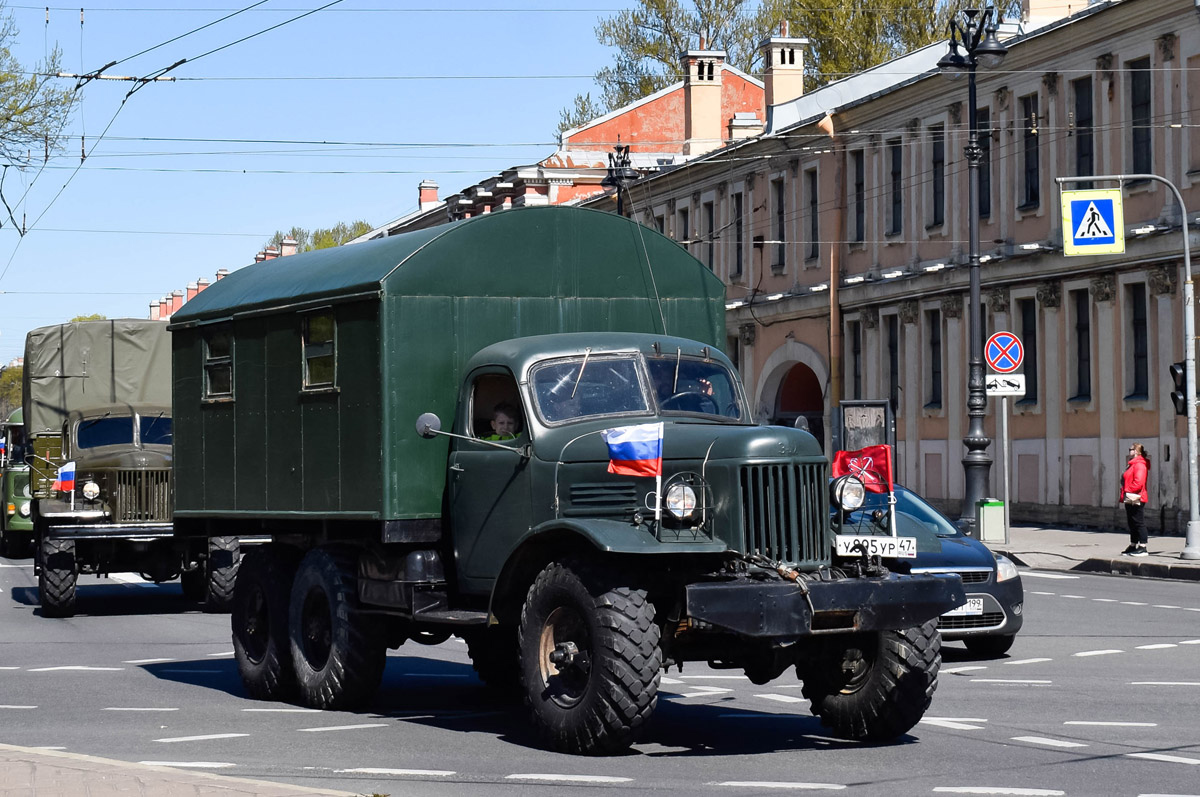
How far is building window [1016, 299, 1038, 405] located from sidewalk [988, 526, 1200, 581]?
3.76 m

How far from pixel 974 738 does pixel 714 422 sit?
2431 mm

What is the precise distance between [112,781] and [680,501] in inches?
132

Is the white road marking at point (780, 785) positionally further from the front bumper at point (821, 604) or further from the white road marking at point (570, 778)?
the front bumper at point (821, 604)

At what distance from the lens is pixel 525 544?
1131cm

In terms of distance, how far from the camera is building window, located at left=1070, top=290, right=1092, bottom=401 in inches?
1548

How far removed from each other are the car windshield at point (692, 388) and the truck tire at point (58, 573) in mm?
12889

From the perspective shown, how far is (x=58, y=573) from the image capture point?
22906 millimetres

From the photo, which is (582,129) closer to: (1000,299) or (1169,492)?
(1000,299)

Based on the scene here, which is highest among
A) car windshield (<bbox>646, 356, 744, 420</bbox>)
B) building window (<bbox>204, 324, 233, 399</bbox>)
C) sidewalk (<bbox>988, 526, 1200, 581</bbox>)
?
building window (<bbox>204, 324, 233, 399</bbox>)

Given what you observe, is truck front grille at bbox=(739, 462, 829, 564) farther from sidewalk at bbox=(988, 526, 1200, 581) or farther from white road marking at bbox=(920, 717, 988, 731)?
sidewalk at bbox=(988, 526, 1200, 581)

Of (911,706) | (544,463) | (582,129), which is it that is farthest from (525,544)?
(582,129)

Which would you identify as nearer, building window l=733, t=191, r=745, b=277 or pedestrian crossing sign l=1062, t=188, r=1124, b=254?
pedestrian crossing sign l=1062, t=188, r=1124, b=254

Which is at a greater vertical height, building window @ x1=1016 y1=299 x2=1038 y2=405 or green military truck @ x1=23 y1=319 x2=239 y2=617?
building window @ x1=1016 y1=299 x2=1038 y2=405

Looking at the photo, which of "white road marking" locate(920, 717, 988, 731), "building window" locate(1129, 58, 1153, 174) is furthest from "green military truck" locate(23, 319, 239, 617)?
"building window" locate(1129, 58, 1153, 174)
